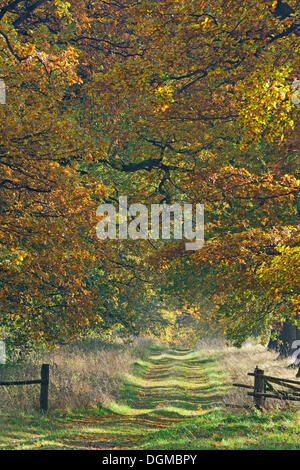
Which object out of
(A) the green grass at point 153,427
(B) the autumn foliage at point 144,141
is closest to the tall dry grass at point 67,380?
(A) the green grass at point 153,427

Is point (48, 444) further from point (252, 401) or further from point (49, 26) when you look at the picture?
point (49, 26)

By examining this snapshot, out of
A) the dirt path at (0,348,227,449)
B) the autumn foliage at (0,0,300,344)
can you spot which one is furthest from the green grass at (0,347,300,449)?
the autumn foliage at (0,0,300,344)

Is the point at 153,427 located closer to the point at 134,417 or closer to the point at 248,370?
the point at 134,417

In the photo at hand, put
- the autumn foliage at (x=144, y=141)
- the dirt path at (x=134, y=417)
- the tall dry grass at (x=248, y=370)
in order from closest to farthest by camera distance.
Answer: the autumn foliage at (x=144, y=141) < the dirt path at (x=134, y=417) < the tall dry grass at (x=248, y=370)

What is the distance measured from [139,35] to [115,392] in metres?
13.2

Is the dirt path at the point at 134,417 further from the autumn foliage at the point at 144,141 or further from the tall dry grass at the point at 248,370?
the autumn foliage at the point at 144,141

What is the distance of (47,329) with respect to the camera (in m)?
15.3

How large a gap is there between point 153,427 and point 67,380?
4437 mm

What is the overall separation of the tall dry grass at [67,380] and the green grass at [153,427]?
53cm

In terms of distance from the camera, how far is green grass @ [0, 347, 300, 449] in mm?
11641

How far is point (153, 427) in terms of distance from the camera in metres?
16.3

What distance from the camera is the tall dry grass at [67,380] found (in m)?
16.9

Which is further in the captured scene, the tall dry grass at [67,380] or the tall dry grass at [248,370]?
the tall dry grass at [248,370]
